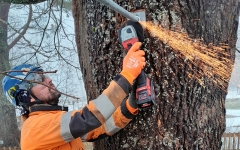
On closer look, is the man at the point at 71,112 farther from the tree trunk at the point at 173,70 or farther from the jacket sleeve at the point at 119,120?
the tree trunk at the point at 173,70

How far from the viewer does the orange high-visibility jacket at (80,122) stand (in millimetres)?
1779

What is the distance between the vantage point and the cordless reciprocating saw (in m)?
1.69

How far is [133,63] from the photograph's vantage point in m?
1.69

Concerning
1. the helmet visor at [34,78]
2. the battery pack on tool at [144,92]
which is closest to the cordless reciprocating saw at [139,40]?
the battery pack on tool at [144,92]

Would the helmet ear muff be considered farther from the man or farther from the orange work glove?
the orange work glove

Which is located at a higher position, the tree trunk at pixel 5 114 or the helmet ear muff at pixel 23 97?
the helmet ear muff at pixel 23 97

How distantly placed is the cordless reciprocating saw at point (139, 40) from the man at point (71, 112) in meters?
0.05

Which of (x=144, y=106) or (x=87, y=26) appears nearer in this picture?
(x=144, y=106)

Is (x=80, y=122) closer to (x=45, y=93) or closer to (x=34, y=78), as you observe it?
(x=45, y=93)

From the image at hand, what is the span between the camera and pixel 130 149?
1.93 m

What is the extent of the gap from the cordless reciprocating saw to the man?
5 centimetres

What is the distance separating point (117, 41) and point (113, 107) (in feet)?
1.44

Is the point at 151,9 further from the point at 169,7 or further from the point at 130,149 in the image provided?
the point at 130,149

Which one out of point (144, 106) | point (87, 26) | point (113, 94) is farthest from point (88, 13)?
point (144, 106)
